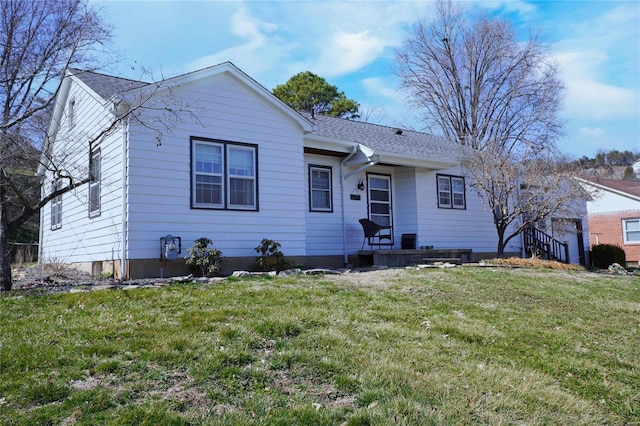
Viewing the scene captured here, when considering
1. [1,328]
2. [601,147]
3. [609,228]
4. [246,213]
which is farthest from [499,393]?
[601,147]

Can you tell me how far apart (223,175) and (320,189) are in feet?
10.7

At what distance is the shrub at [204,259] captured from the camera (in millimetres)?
9484

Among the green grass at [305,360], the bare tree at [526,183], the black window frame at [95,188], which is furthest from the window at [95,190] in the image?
the bare tree at [526,183]

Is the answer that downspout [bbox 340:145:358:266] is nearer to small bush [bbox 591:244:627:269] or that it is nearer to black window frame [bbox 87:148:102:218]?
black window frame [bbox 87:148:102:218]

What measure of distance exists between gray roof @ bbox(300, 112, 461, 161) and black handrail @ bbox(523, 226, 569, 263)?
12.8ft

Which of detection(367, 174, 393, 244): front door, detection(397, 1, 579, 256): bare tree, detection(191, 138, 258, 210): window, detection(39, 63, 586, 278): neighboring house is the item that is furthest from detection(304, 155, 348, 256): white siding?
detection(397, 1, 579, 256): bare tree

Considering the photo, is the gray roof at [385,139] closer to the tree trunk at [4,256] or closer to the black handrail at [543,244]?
the black handrail at [543,244]

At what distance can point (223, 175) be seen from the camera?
10.6 metres

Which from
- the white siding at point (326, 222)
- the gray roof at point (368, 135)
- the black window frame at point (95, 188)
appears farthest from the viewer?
the white siding at point (326, 222)

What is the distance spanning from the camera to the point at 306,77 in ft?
101

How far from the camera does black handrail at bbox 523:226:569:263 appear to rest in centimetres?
1696

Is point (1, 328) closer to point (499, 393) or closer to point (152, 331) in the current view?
point (152, 331)

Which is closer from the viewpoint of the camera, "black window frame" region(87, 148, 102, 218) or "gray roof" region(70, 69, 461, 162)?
"black window frame" region(87, 148, 102, 218)

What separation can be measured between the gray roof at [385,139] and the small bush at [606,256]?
8.03 metres
